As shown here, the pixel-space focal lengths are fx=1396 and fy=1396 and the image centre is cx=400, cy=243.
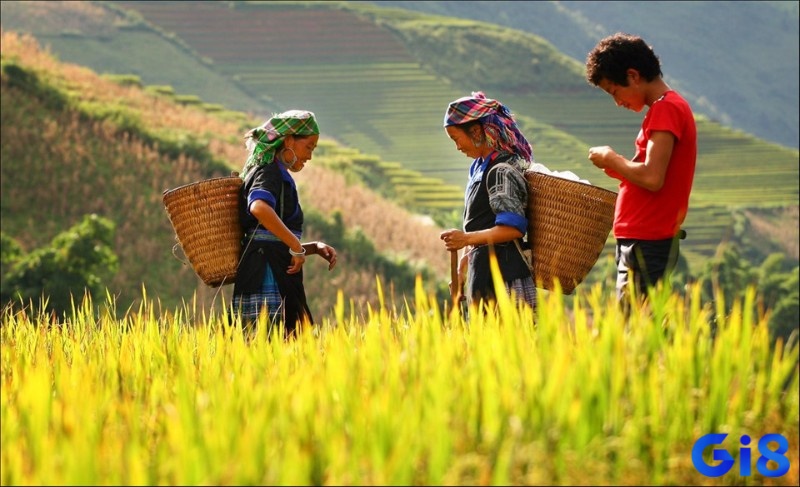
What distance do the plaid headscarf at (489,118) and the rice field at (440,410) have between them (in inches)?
29.8

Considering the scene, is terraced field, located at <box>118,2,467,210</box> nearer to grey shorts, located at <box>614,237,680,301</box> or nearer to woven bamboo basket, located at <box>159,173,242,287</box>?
woven bamboo basket, located at <box>159,173,242,287</box>

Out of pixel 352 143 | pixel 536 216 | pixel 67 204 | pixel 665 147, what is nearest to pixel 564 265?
pixel 536 216

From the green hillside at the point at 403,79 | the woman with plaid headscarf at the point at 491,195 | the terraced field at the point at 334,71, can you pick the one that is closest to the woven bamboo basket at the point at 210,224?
the woman with plaid headscarf at the point at 491,195

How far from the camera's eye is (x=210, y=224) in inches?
195

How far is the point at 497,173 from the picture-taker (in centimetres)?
461

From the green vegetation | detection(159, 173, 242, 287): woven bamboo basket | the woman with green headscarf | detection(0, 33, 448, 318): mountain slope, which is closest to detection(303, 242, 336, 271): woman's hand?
the woman with green headscarf

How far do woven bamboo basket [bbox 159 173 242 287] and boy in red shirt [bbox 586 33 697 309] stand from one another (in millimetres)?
1421

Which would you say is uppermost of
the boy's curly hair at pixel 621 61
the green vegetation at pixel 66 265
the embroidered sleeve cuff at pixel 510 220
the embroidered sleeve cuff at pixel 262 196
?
the boy's curly hair at pixel 621 61

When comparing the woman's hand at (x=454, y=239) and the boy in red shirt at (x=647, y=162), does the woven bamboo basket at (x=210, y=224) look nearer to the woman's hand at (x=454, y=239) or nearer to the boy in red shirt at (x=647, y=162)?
the woman's hand at (x=454, y=239)

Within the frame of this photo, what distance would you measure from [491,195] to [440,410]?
1591 mm

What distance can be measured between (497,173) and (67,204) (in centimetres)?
2213

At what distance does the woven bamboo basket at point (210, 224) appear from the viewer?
16.1 feet

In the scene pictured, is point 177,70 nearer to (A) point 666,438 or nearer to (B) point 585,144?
(B) point 585,144

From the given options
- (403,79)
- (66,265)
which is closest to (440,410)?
(66,265)
